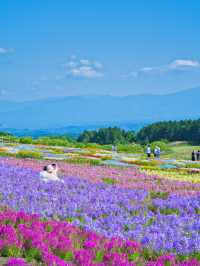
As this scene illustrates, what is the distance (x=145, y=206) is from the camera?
1427 cm

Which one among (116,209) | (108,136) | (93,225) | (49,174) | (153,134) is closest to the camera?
(93,225)

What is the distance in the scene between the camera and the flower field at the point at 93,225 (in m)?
7.47

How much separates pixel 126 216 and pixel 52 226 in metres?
3.73

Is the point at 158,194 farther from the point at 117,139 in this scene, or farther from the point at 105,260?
the point at 117,139

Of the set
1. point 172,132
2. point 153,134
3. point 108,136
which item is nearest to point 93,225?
point 172,132

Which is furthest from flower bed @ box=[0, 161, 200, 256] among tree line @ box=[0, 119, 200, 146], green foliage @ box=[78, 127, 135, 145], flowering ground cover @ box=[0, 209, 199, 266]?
green foliage @ box=[78, 127, 135, 145]

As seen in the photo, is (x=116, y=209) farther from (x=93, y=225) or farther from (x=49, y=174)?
(x=49, y=174)

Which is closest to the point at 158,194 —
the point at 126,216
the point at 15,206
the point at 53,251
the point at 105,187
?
the point at 105,187

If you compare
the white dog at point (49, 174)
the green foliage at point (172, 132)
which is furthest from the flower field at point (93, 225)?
the green foliage at point (172, 132)

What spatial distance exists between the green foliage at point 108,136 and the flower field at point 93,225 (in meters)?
103

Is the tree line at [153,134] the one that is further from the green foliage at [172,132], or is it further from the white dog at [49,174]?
the white dog at [49,174]

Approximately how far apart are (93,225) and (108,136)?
112869 mm

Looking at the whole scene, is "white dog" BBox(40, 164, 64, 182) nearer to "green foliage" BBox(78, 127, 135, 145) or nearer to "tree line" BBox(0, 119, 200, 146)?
"tree line" BBox(0, 119, 200, 146)

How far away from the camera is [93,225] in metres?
10.3
